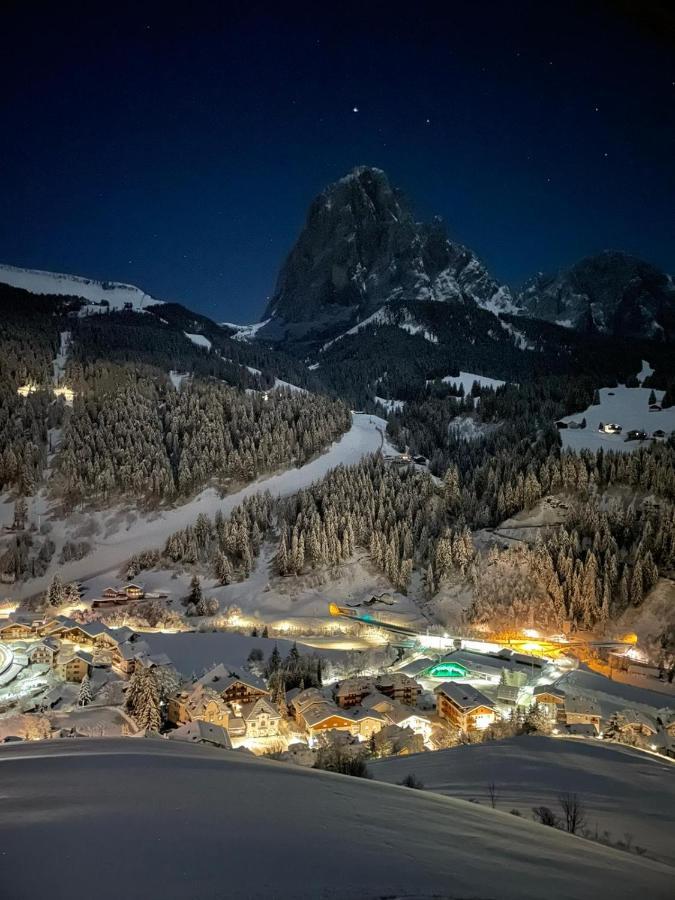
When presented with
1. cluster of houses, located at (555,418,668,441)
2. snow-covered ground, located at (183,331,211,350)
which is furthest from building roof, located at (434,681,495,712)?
snow-covered ground, located at (183,331,211,350)

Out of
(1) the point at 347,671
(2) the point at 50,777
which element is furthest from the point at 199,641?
(2) the point at 50,777

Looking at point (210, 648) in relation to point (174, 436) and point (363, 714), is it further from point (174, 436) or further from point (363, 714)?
point (174, 436)

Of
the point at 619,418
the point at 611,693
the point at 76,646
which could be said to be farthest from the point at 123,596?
the point at 619,418

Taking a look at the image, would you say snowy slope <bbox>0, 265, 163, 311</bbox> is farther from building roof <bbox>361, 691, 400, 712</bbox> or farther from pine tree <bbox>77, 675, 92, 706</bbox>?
building roof <bbox>361, 691, 400, 712</bbox>

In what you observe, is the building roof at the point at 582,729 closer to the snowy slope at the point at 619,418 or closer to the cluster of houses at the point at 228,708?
the cluster of houses at the point at 228,708

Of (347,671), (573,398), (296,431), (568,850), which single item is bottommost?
(347,671)

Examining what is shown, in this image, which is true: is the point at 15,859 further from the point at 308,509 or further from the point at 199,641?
the point at 308,509
